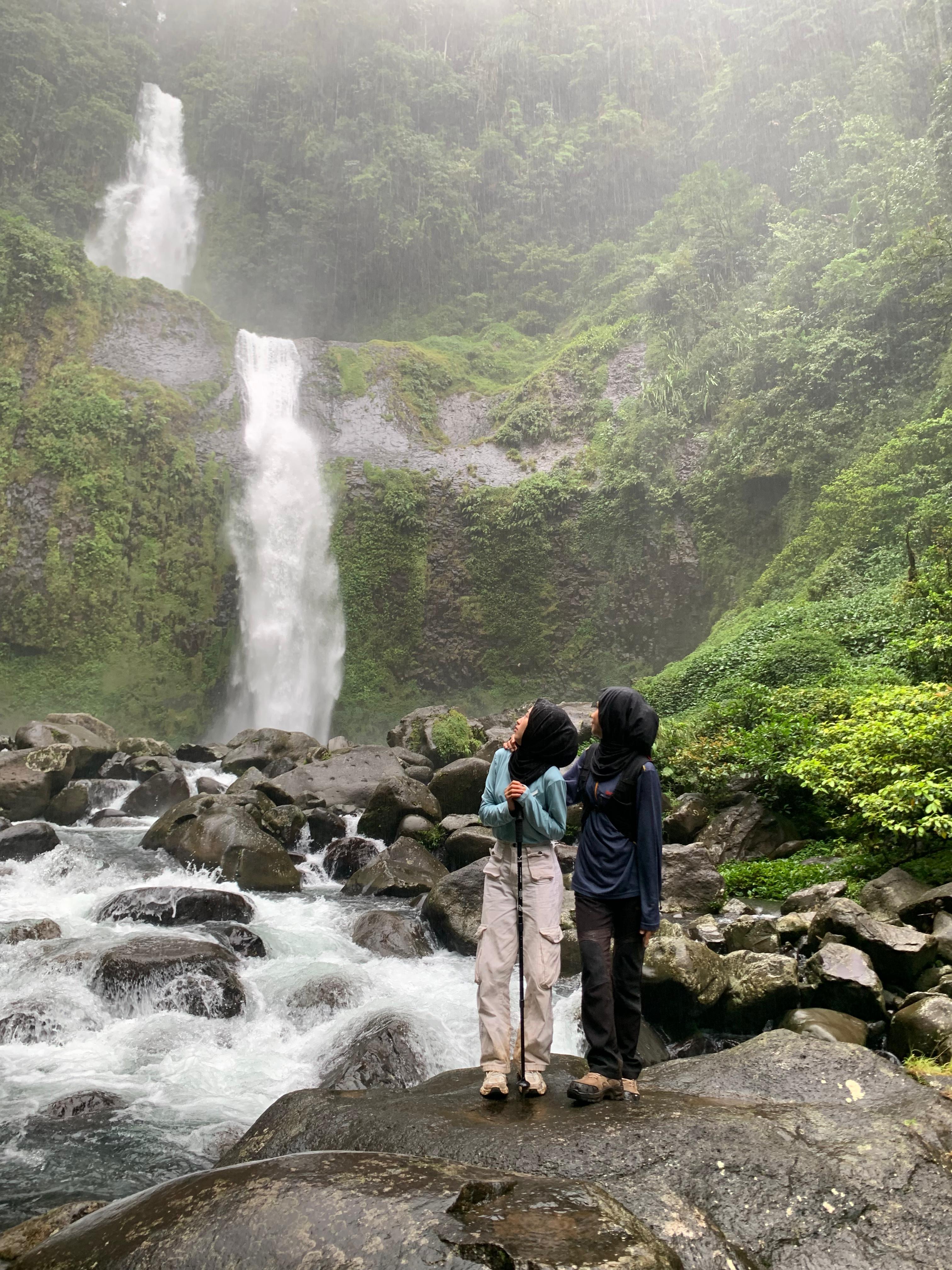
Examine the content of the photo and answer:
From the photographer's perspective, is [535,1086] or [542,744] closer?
[535,1086]

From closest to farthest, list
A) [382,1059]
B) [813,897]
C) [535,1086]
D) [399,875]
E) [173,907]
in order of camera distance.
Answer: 1. [535,1086]
2. [382,1059]
3. [813,897]
4. [173,907]
5. [399,875]

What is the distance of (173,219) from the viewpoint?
3591 centimetres

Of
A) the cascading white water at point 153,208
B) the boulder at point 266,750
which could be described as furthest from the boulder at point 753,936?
the cascading white water at point 153,208

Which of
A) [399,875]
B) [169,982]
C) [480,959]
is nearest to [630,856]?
[480,959]

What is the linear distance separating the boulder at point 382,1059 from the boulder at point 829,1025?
2.55m

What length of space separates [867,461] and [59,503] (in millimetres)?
22708

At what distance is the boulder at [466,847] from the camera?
10.5 metres

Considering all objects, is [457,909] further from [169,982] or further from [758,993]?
[758,993]

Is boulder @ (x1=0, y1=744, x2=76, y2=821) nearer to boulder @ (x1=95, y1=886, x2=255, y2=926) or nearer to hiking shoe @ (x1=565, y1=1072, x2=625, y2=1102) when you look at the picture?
boulder @ (x1=95, y1=886, x2=255, y2=926)

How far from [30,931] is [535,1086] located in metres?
6.25

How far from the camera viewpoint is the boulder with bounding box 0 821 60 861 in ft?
34.9

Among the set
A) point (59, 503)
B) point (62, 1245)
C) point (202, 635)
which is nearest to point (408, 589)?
point (202, 635)

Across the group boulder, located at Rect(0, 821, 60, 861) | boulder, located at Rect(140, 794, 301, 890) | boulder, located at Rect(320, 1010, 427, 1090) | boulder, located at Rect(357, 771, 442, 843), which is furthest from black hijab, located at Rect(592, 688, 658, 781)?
boulder, located at Rect(0, 821, 60, 861)

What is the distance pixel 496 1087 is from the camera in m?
3.54
